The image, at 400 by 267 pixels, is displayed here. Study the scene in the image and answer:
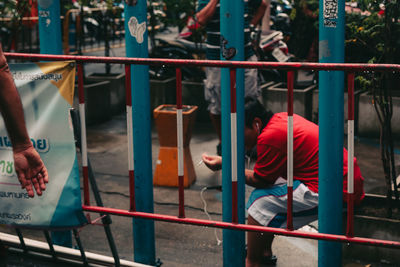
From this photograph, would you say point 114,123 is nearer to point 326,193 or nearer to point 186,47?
point 186,47

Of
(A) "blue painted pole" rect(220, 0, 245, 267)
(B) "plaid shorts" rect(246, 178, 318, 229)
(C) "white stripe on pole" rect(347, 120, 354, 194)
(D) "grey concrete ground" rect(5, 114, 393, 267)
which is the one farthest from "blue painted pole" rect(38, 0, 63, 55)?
(C) "white stripe on pole" rect(347, 120, 354, 194)

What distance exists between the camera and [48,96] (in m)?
3.80

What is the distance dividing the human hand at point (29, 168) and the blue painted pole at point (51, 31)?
1.44 m

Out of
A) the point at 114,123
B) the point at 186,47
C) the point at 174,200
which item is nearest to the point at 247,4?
the point at 174,200

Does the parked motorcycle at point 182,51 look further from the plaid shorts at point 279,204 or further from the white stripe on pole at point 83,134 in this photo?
the white stripe on pole at point 83,134

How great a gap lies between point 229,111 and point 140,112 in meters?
0.59

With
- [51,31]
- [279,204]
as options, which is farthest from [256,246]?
[51,31]

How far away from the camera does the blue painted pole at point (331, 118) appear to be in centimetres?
370

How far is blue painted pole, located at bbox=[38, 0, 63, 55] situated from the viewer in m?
4.55

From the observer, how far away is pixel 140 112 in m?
4.30

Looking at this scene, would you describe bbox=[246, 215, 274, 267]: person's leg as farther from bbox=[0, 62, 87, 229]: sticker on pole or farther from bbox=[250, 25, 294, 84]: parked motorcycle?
bbox=[250, 25, 294, 84]: parked motorcycle

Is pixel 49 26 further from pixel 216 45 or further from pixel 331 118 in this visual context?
pixel 216 45

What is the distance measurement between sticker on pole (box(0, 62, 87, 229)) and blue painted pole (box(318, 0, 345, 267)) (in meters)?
1.39

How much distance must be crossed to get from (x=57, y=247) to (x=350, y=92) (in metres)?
2.16
